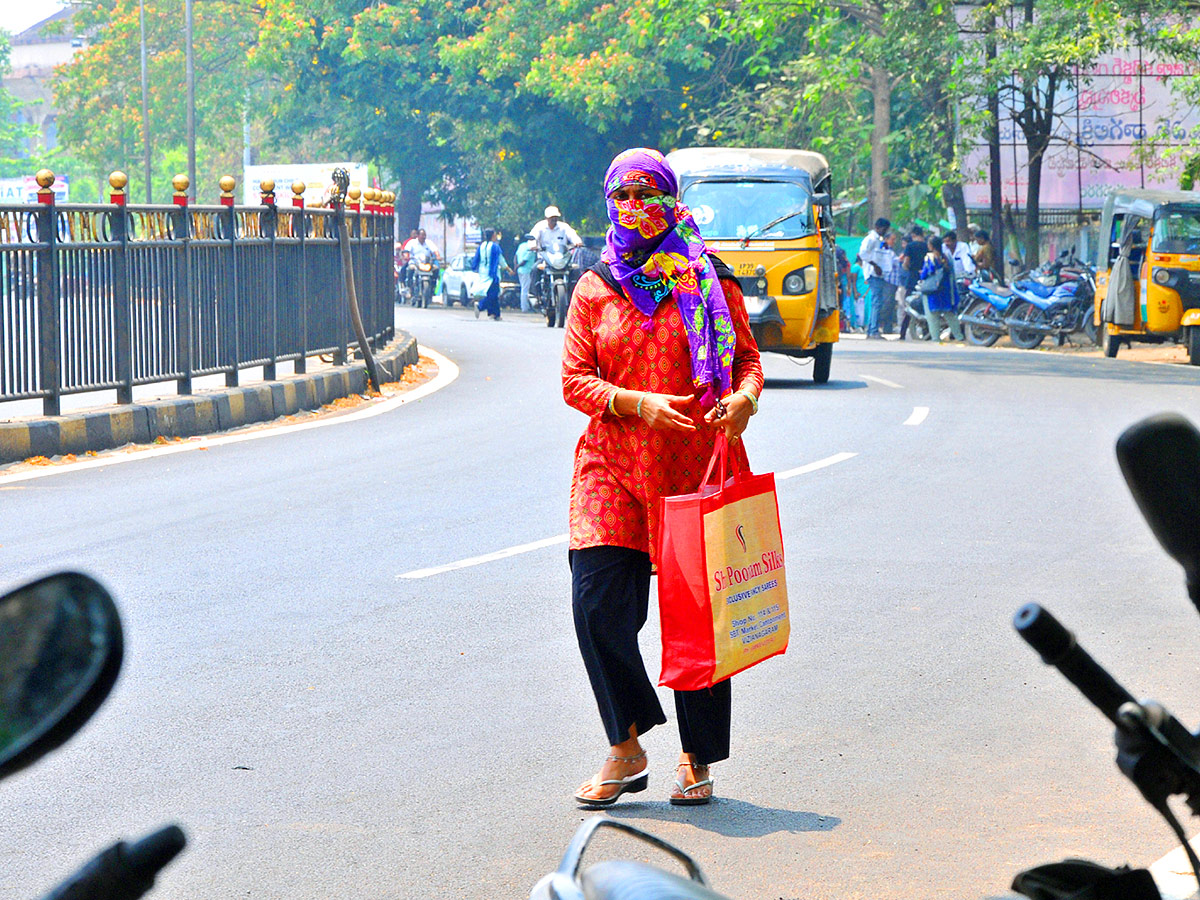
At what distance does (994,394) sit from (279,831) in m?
13.5

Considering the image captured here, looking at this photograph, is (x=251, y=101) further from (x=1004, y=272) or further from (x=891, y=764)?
(x=891, y=764)

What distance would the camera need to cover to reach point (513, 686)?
572cm

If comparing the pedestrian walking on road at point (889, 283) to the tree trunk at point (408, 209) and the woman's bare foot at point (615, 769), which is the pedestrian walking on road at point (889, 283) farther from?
the woman's bare foot at point (615, 769)

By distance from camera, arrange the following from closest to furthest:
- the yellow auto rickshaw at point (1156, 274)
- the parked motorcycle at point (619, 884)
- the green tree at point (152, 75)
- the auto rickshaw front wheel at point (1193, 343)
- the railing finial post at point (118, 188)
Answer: the parked motorcycle at point (619, 884), the railing finial post at point (118, 188), the auto rickshaw front wheel at point (1193, 343), the yellow auto rickshaw at point (1156, 274), the green tree at point (152, 75)

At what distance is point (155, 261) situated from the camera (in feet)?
41.5

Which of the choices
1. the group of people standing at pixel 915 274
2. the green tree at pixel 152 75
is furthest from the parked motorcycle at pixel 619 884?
the green tree at pixel 152 75

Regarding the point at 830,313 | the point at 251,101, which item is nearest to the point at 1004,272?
the point at 830,313

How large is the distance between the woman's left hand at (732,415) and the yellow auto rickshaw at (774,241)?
12585 mm

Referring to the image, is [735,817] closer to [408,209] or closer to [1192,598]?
[1192,598]

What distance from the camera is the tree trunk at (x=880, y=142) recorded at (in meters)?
30.8

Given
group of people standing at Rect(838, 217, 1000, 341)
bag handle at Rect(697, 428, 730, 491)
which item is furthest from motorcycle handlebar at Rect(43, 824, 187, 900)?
group of people standing at Rect(838, 217, 1000, 341)

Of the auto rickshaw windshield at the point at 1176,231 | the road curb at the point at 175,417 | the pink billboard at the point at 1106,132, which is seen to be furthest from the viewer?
the pink billboard at the point at 1106,132

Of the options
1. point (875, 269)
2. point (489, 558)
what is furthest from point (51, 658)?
point (875, 269)

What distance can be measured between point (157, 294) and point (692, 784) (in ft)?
29.4
